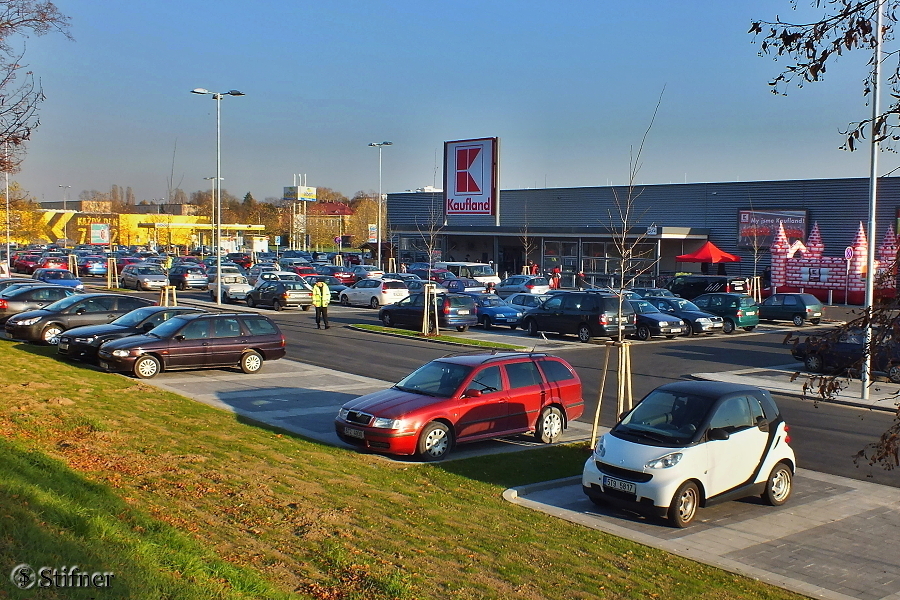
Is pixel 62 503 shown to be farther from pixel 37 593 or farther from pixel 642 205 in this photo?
pixel 642 205

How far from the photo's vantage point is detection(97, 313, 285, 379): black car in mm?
18672

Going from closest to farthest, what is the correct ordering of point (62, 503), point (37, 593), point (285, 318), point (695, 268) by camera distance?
point (37, 593), point (62, 503), point (285, 318), point (695, 268)

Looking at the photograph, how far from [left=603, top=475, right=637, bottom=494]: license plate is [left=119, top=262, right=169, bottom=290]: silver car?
4145 centimetres

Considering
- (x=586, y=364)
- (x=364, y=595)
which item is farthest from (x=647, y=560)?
(x=586, y=364)

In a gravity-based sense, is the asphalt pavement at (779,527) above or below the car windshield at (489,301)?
below

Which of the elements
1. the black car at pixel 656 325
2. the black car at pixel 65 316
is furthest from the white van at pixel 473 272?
the black car at pixel 65 316

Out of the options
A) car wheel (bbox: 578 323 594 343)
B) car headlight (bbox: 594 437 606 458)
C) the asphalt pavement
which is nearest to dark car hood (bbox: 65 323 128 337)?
the asphalt pavement

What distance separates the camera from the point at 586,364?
79.4 ft

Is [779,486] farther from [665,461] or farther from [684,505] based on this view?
[665,461]

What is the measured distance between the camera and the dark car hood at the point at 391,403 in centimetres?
1260

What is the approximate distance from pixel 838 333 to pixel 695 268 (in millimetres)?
→ 59421

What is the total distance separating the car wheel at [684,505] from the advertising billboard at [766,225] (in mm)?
48332

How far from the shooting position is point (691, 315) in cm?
3341

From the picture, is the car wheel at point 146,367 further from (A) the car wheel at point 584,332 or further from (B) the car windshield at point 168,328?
(A) the car wheel at point 584,332
